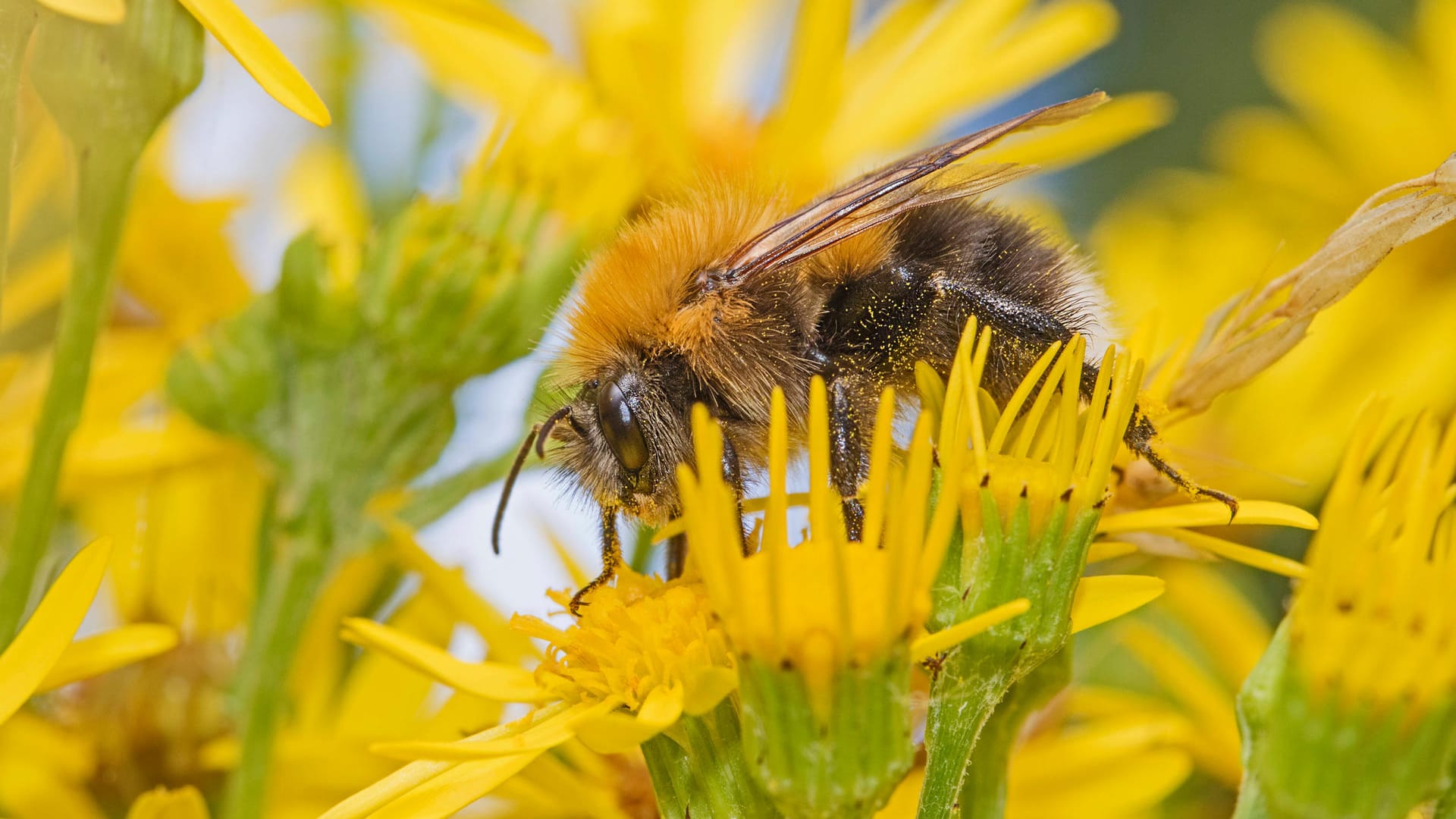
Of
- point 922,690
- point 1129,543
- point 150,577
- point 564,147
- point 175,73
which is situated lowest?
point 150,577

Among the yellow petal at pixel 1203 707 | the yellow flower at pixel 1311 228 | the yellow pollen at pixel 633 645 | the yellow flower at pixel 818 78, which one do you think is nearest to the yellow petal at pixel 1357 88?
the yellow flower at pixel 1311 228

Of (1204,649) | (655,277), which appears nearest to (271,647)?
(655,277)

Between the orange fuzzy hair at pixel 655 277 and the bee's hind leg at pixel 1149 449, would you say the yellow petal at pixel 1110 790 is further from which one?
the orange fuzzy hair at pixel 655 277

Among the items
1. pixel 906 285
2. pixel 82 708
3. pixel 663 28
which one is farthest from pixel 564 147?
pixel 82 708

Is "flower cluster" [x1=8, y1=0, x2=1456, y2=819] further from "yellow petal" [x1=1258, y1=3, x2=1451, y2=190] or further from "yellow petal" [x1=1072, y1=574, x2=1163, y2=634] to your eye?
"yellow petal" [x1=1258, y1=3, x2=1451, y2=190]

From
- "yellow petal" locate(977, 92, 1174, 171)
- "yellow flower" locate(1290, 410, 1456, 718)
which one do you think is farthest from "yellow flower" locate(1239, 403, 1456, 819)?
"yellow petal" locate(977, 92, 1174, 171)

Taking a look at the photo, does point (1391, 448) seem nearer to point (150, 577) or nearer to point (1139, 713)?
point (1139, 713)
